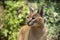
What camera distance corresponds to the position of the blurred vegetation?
26.1ft

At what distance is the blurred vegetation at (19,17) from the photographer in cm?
797

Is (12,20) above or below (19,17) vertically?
below

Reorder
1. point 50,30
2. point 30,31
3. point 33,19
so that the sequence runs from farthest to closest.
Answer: point 50,30, point 30,31, point 33,19

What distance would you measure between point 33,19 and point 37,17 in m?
0.13

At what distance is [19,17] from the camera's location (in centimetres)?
905

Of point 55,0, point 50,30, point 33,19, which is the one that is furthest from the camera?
point 55,0

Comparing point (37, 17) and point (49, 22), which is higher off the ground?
point (37, 17)

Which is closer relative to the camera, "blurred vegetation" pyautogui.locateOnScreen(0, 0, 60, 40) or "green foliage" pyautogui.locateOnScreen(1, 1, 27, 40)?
"blurred vegetation" pyautogui.locateOnScreen(0, 0, 60, 40)

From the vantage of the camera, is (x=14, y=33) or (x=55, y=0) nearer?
(x=14, y=33)

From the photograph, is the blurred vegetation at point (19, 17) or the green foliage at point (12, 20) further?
the green foliage at point (12, 20)

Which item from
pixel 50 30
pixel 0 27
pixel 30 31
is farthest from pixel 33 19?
pixel 0 27

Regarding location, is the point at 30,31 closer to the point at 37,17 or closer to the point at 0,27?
the point at 37,17

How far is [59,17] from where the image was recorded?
26.6ft

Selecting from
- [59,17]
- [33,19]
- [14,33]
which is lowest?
[14,33]
